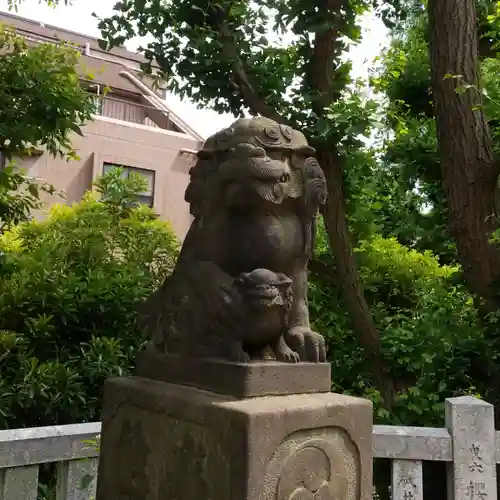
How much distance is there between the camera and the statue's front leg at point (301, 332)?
245cm

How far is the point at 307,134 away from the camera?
4.44 m

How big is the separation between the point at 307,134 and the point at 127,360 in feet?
7.87

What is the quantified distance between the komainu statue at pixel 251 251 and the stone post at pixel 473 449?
137 cm

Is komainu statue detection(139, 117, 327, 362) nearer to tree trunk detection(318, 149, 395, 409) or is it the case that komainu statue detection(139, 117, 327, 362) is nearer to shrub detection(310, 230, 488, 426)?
tree trunk detection(318, 149, 395, 409)

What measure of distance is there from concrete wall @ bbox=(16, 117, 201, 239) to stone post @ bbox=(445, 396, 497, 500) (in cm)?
864

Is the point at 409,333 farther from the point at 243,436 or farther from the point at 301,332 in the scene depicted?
the point at 243,436

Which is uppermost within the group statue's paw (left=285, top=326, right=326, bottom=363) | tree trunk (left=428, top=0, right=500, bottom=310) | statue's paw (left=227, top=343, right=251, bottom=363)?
tree trunk (left=428, top=0, right=500, bottom=310)

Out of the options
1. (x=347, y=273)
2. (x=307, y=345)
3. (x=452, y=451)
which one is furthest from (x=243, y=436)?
(x=347, y=273)

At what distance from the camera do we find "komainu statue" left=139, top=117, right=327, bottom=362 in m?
2.34

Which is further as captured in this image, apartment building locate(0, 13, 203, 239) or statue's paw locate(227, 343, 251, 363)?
apartment building locate(0, 13, 203, 239)

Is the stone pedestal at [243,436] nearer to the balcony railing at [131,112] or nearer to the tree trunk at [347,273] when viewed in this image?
the tree trunk at [347,273]

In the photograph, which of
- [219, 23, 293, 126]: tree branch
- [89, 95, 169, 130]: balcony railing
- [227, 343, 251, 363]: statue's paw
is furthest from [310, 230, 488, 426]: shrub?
[89, 95, 169, 130]: balcony railing

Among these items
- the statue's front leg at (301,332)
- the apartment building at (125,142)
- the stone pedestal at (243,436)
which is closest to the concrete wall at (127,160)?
the apartment building at (125,142)

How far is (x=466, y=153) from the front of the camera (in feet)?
14.5
